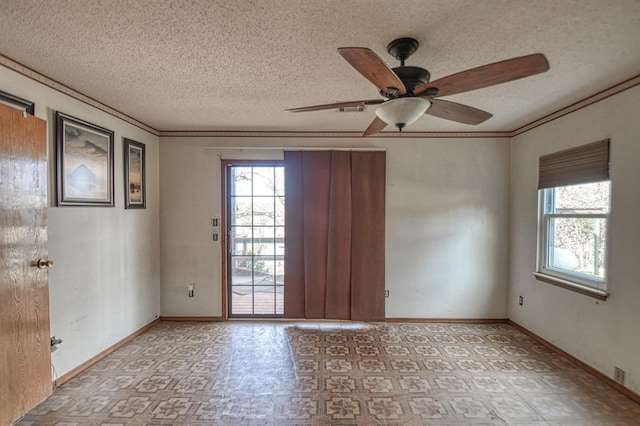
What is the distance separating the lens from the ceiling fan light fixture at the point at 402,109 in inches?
63.3

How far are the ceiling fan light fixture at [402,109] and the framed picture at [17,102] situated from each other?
2.43m

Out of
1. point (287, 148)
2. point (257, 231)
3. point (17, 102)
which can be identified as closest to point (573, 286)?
point (287, 148)

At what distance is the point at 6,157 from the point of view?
6.06ft

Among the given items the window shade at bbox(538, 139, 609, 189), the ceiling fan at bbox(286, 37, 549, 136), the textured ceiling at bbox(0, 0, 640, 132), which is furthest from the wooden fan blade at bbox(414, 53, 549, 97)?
the window shade at bbox(538, 139, 609, 189)

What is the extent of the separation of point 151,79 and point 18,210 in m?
1.26

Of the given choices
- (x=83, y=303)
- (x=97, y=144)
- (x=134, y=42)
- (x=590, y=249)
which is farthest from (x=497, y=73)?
(x=83, y=303)

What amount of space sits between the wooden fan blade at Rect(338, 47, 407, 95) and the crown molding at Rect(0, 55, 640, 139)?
2111 mm

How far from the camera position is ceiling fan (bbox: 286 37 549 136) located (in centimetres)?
130

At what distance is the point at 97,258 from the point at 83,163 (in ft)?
2.91

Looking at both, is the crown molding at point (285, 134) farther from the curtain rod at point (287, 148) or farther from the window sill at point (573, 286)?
the window sill at point (573, 286)

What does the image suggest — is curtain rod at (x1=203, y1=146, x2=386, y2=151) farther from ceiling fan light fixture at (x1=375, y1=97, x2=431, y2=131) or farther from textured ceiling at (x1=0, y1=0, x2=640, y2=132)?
ceiling fan light fixture at (x1=375, y1=97, x2=431, y2=131)

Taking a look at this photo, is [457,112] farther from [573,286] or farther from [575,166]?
[573,286]

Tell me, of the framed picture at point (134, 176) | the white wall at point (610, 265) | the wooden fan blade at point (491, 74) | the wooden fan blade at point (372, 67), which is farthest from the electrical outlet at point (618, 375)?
the framed picture at point (134, 176)

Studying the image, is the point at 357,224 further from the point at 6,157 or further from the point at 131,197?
the point at 6,157
